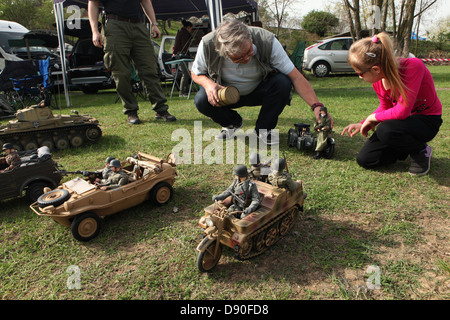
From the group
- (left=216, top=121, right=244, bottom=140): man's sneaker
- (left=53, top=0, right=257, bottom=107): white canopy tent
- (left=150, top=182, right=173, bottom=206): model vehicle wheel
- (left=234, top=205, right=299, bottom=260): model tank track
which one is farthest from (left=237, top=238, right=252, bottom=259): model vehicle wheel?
(left=53, top=0, right=257, bottom=107): white canopy tent

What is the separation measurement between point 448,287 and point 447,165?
260 centimetres

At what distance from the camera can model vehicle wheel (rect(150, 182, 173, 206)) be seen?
332 centimetres

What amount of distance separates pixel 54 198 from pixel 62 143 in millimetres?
2949

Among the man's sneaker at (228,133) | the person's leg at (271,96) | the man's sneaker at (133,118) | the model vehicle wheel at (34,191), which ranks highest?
the person's leg at (271,96)

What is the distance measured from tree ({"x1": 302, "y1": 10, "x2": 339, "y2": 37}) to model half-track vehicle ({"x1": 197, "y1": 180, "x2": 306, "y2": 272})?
112ft

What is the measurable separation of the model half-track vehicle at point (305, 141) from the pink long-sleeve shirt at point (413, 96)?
850 millimetres

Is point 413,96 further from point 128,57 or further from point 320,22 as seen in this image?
point 320,22

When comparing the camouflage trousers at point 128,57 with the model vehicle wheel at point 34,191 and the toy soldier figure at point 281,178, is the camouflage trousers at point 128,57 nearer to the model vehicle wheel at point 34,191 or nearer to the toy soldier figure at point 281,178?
the model vehicle wheel at point 34,191

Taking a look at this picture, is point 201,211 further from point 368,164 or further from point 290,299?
point 368,164

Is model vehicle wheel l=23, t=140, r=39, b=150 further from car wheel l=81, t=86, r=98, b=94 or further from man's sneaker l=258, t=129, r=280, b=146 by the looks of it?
car wheel l=81, t=86, r=98, b=94

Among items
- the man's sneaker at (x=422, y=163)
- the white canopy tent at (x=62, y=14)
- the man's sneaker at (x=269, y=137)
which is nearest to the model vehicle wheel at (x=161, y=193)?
the man's sneaker at (x=269, y=137)

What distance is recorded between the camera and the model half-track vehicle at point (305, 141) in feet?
14.5

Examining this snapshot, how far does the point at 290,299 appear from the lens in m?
2.13

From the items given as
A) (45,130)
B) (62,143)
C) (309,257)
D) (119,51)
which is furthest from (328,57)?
(309,257)
